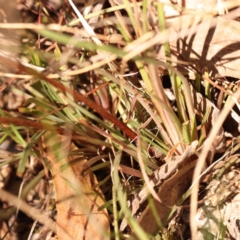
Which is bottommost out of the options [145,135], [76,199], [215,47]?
[76,199]

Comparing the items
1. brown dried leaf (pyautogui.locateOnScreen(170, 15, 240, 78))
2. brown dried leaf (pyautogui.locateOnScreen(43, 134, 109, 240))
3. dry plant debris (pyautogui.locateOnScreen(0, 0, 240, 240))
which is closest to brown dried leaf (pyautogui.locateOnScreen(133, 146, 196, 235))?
dry plant debris (pyautogui.locateOnScreen(0, 0, 240, 240))

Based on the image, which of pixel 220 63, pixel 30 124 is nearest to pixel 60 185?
pixel 30 124

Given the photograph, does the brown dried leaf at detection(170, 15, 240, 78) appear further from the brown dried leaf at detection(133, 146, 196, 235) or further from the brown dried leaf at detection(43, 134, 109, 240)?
the brown dried leaf at detection(43, 134, 109, 240)

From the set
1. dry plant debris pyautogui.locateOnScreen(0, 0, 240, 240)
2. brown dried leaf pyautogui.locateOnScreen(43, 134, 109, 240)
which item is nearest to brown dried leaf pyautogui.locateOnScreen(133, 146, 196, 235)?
dry plant debris pyautogui.locateOnScreen(0, 0, 240, 240)

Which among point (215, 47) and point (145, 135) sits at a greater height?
point (215, 47)

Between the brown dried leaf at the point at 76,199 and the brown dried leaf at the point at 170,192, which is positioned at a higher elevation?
the brown dried leaf at the point at 170,192

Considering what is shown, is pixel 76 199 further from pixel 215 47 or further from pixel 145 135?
pixel 215 47

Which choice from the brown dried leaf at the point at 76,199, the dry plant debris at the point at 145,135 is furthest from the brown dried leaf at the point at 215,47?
the brown dried leaf at the point at 76,199

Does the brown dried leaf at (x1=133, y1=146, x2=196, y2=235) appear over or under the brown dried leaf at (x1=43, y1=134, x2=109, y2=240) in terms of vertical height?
over

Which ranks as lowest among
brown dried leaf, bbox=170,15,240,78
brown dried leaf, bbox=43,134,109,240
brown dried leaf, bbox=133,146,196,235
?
brown dried leaf, bbox=43,134,109,240

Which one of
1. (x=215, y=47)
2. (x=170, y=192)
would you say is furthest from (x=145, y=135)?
(x=215, y=47)

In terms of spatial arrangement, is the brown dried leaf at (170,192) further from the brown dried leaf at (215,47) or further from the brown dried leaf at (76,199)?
the brown dried leaf at (215,47)

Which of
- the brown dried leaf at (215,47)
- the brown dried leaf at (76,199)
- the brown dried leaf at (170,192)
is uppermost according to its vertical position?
the brown dried leaf at (215,47)
